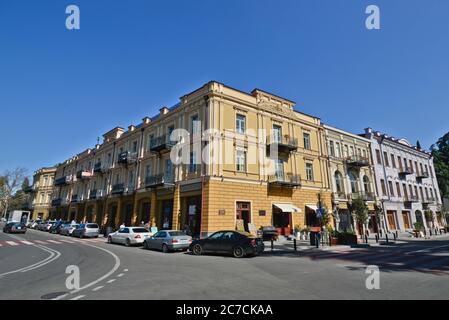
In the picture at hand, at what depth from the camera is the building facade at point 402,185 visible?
118 ft

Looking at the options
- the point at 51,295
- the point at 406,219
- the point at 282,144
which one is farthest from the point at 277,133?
the point at 406,219

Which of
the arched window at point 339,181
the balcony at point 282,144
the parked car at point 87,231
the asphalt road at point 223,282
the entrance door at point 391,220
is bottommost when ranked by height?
the asphalt road at point 223,282

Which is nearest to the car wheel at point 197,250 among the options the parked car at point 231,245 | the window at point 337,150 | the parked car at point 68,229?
the parked car at point 231,245

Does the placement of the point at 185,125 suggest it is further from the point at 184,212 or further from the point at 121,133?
the point at 121,133

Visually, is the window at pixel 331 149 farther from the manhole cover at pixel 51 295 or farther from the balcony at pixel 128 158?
the manhole cover at pixel 51 295

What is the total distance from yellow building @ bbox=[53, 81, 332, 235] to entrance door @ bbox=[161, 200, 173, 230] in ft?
0.31

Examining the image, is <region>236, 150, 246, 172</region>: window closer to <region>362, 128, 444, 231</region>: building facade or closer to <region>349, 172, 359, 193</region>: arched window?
<region>349, 172, 359, 193</region>: arched window

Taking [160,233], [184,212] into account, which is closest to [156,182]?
[184,212]

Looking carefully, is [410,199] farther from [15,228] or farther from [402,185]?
[15,228]

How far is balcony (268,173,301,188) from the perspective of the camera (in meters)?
24.3

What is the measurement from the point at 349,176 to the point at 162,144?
22.8m

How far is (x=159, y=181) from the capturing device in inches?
1011

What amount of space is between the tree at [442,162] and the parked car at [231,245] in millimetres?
48875
